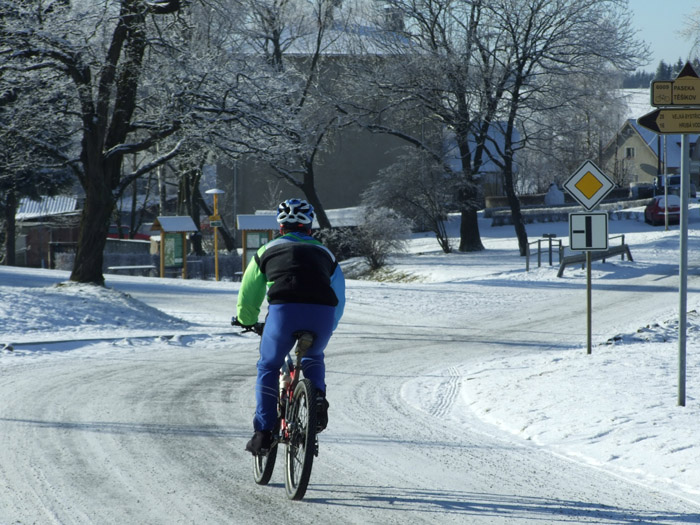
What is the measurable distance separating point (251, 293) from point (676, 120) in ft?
15.2

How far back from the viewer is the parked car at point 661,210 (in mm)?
44094

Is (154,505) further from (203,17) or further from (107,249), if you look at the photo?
(107,249)

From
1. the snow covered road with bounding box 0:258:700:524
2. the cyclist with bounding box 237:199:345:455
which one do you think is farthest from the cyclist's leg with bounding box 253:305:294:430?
the snow covered road with bounding box 0:258:700:524

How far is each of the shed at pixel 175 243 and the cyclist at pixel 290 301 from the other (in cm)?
2737

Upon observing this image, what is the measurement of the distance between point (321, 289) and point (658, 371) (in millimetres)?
5871

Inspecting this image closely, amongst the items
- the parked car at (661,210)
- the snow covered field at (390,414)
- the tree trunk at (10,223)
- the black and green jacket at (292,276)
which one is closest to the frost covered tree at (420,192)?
the parked car at (661,210)

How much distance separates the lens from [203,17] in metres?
24.1

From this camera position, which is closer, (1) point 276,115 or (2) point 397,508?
(2) point 397,508

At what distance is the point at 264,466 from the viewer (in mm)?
6000

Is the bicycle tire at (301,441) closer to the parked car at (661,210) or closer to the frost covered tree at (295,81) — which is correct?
the frost covered tree at (295,81)

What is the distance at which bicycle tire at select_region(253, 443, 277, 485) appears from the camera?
5.95 metres

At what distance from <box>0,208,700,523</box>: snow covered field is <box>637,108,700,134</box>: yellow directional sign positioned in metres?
2.58

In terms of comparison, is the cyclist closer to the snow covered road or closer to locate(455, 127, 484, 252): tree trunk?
the snow covered road

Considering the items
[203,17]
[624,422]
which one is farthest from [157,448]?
[203,17]
